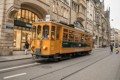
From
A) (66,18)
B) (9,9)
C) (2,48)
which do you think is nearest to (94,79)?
(2,48)

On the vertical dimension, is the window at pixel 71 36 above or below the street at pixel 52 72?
above

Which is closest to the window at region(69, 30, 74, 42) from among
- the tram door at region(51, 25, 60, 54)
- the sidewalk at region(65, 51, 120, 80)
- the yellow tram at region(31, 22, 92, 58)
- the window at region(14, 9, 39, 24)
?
the yellow tram at region(31, 22, 92, 58)

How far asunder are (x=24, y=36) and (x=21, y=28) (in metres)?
1.56

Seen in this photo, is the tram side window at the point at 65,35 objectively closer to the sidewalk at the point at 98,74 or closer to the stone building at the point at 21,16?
the sidewalk at the point at 98,74

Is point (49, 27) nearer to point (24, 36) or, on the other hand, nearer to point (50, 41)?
point (50, 41)

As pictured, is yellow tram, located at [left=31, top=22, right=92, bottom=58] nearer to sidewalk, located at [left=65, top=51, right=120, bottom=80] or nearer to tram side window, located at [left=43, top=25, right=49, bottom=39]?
tram side window, located at [left=43, top=25, right=49, bottom=39]

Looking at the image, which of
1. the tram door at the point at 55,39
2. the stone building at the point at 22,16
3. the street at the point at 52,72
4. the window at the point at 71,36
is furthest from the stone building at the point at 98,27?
the street at the point at 52,72

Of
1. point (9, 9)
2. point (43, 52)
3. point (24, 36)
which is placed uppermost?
point (9, 9)

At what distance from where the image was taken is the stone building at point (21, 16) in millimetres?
21109

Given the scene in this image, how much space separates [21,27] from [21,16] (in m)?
1.42

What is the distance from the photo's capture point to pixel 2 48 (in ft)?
63.7

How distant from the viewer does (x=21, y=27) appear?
26.1 metres

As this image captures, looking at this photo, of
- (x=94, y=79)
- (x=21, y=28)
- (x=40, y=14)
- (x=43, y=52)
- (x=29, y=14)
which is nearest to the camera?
(x=94, y=79)

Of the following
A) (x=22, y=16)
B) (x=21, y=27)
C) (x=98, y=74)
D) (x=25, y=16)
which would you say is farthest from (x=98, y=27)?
(x=98, y=74)
